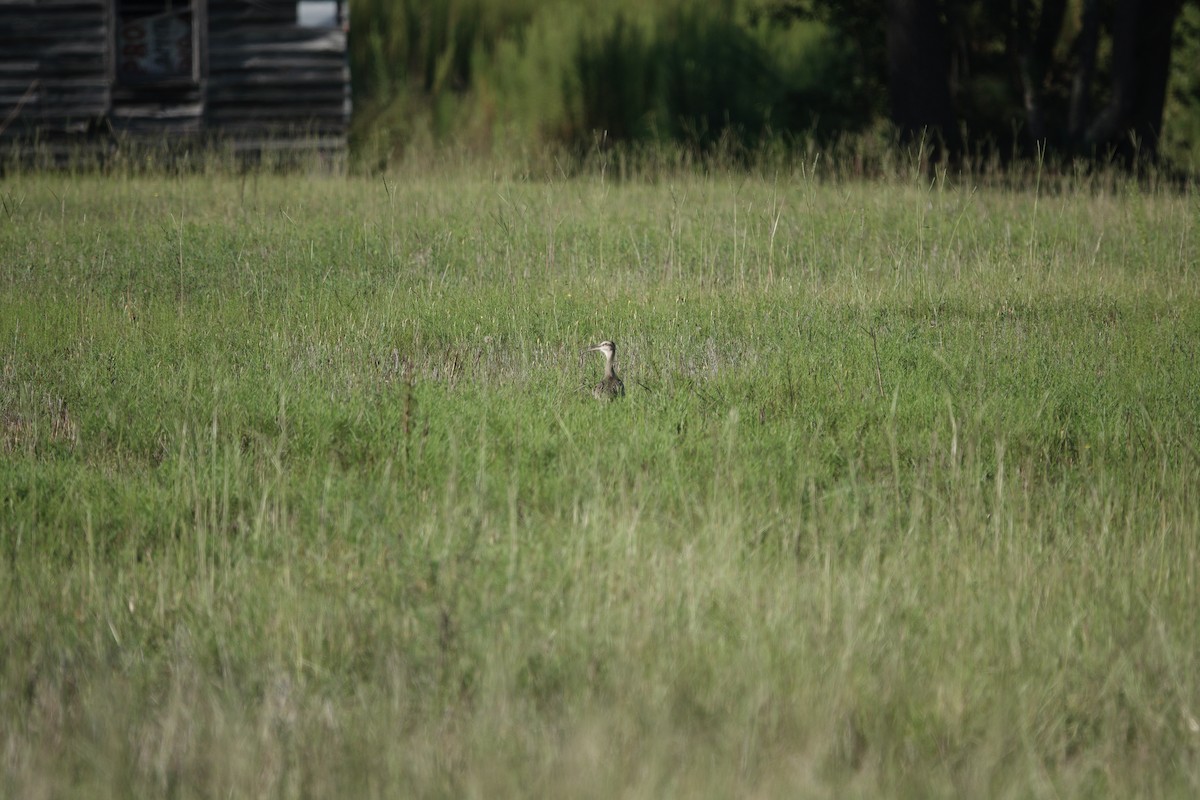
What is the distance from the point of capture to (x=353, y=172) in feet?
48.6

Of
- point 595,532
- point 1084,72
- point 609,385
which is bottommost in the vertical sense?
point 595,532

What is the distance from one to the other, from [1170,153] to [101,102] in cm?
1428

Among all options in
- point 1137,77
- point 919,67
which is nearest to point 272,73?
point 919,67

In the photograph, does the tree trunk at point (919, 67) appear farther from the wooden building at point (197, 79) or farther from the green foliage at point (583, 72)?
the wooden building at point (197, 79)

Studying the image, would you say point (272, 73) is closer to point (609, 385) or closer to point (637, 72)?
point (637, 72)

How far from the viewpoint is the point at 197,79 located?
594 inches

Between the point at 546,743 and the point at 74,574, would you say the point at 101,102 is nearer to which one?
the point at 74,574

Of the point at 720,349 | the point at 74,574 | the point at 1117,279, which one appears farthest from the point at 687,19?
the point at 74,574

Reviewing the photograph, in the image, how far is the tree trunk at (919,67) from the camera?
42.9 feet

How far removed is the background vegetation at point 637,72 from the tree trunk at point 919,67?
2.90m

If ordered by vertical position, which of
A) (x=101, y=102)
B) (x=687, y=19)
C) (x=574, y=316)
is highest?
(x=687, y=19)

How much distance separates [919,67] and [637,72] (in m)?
5.25

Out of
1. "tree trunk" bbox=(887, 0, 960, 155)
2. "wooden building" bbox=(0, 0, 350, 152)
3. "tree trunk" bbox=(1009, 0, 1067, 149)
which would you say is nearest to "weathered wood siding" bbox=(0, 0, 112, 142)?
"wooden building" bbox=(0, 0, 350, 152)

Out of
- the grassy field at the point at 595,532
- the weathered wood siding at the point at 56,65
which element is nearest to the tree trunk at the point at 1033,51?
the grassy field at the point at 595,532
